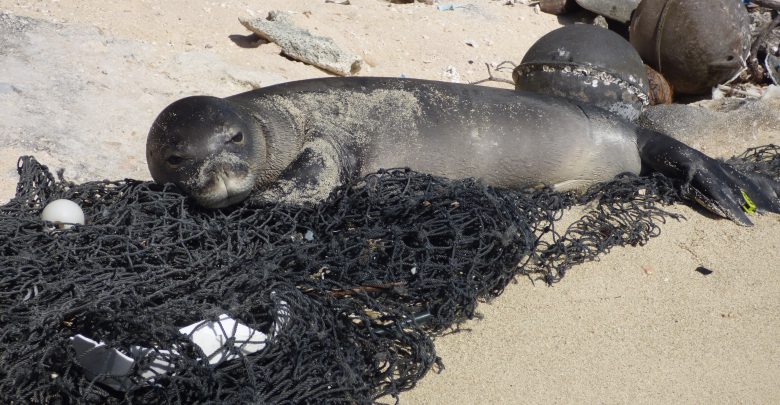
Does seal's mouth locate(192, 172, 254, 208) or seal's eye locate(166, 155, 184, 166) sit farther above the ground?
seal's eye locate(166, 155, 184, 166)

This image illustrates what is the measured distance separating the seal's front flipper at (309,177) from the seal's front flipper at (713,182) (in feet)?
6.26

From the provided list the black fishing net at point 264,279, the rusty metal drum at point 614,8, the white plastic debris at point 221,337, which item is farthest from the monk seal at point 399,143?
the rusty metal drum at point 614,8

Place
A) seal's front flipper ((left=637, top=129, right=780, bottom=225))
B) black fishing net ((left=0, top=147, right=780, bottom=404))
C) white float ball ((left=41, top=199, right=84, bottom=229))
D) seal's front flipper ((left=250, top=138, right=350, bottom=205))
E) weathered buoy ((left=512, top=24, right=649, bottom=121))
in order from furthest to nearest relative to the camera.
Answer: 1. weathered buoy ((left=512, top=24, right=649, bottom=121))
2. seal's front flipper ((left=637, top=129, right=780, bottom=225))
3. seal's front flipper ((left=250, top=138, right=350, bottom=205))
4. white float ball ((left=41, top=199, right=84, bottom=229))
5. black fishing net ((left=0, top=147, right=780, bottom=404))

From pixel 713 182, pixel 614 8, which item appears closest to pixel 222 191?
pixel 713 182

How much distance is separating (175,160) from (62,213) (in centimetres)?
55

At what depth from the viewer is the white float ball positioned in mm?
3547

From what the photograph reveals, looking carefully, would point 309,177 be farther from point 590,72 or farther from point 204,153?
point 590,72

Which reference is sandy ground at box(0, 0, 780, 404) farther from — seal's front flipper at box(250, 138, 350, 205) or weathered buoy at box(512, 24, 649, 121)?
seal's front flipper at box(250, 138, 350, 205)

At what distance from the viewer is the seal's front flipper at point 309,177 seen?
12.9ft

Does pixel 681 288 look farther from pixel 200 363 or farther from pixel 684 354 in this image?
pixel 200 363

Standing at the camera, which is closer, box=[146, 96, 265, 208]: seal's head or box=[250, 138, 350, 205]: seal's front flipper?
box=[146, 96, 265, 208]: seal's head

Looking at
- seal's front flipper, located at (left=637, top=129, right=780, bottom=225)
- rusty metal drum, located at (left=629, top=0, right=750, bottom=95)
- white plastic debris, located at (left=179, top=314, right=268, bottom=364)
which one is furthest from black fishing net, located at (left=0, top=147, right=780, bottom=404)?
rusty metal drum, located at (left=629, top=0, right=750, bottom=95)

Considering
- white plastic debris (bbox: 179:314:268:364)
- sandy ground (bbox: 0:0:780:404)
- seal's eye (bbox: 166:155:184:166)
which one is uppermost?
white plastic debris (bbox: 179:314:268:364)

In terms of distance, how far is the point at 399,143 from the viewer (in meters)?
4.41
